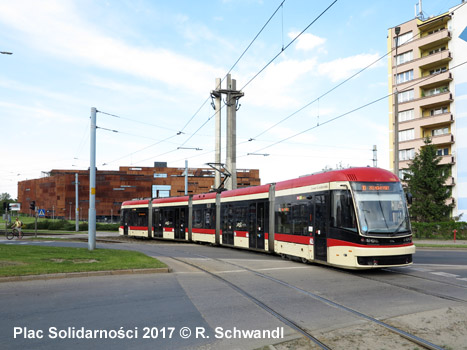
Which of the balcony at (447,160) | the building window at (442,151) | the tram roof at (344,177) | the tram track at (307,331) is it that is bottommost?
the tram track at (307,331)

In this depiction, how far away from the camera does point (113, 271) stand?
12.5m

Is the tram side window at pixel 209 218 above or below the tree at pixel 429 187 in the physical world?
below

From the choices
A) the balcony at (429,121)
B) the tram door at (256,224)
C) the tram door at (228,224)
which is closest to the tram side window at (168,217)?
the tram door at (228,224)

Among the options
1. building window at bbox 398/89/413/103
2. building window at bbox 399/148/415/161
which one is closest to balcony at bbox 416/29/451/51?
building window at bbox 398/89/413/103

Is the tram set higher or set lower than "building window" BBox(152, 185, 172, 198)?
lower

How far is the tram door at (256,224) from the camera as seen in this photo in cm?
1919

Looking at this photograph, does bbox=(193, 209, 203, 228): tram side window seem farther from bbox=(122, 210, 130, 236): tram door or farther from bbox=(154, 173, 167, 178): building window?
bbox=(154, 173, 167, 178): building window

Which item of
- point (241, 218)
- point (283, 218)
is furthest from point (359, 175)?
point (241, 218)

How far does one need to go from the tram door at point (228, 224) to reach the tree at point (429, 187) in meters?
27.3

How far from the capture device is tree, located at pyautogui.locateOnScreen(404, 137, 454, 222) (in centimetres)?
4347

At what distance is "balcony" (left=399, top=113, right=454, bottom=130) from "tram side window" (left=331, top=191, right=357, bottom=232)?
40540 millimetres

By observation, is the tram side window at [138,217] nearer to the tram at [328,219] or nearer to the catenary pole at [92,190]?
the tram at [328,219]

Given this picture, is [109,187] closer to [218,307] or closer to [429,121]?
[429,121]

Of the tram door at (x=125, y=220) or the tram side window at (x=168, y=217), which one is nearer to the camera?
the tram side window at (x=168, y=217)
